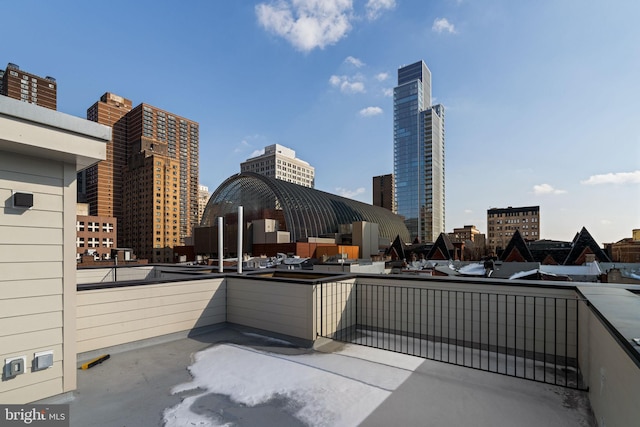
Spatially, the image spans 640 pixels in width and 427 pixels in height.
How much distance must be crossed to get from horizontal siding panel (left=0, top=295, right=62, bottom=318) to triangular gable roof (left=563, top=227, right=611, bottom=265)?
32806 mm

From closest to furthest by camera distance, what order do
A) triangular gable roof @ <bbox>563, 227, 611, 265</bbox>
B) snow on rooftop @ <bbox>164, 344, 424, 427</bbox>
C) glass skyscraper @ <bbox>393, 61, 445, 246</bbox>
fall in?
1. snow on rooftop @ <bbox>164, 344, 424, 427</bbox>
2. triangular gable roof @ <bbox>563, 227, 611, 265</bbox>
3. glass skyscraper @ <bbox>393, 61, 445, 246</bbox>

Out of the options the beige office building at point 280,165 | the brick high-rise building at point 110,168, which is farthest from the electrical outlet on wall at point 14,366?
the brick high-rise building at point 110,168

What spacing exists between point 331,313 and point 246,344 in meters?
1.91

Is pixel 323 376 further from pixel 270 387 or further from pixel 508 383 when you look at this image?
pixel 508 383

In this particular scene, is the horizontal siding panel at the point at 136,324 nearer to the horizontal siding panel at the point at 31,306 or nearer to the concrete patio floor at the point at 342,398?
the concrete patio floor at the point at 342,398

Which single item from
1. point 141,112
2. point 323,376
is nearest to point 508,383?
point 323,376

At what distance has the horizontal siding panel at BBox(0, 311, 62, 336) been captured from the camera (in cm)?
356

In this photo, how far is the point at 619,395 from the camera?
2467 mm

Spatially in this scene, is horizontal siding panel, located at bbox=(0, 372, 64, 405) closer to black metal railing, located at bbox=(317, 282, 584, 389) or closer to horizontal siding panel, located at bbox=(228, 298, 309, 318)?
horizontal siding panel, located at bbox=(228, 298, 309, 318)

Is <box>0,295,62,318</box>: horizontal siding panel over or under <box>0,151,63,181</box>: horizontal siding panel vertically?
under

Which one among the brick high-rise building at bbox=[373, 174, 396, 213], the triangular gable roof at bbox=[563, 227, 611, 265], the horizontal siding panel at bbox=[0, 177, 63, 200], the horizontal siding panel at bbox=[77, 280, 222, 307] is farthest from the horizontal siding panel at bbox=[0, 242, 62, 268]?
the brick high-rise building at bbox=[373, 174, 396, 213]

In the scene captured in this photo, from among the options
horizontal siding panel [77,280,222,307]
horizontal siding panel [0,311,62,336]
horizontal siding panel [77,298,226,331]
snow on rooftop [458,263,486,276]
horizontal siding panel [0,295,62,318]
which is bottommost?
snow on rooftop [458,263,486,276]

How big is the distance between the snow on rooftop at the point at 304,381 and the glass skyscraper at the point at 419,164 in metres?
120

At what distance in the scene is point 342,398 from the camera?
4070 millimetres
